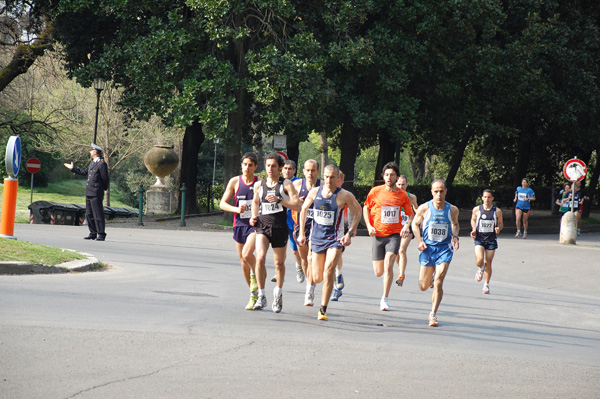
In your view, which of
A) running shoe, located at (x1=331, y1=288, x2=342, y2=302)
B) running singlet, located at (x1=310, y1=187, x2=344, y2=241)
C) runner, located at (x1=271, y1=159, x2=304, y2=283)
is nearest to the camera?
running singlet, located at (x1=310, y1=187, x2=344, y2=241)

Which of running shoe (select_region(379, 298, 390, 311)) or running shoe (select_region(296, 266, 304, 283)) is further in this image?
running shoe (select_region(296, 266, 304, 283))

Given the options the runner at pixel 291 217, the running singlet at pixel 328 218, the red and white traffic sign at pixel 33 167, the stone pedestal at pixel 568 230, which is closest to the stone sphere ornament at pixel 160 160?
the red and white traffic sign at pixel 33 167

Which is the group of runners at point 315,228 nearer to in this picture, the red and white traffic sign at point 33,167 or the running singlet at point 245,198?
the running singlet at point 245,198

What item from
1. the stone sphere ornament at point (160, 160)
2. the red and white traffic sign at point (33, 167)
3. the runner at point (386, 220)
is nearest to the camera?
the runner at point (386, 220)

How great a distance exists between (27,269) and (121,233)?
10.4 m

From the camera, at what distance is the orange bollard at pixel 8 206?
523 inches

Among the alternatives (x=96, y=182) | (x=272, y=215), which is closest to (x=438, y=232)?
(x=272, y=215)

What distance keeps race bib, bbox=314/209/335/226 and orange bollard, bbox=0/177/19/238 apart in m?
6.24

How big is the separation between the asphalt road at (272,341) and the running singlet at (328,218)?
3.00 ft

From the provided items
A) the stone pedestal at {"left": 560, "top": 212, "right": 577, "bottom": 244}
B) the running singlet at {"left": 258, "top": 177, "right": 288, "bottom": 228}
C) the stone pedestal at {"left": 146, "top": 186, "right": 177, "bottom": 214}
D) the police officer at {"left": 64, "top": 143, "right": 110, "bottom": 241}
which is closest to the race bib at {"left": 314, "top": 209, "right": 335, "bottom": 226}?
the running singlet at {"left": 258, "top": 177, "right": 288, "bottom": 228}

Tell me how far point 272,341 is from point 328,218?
209 centimetres

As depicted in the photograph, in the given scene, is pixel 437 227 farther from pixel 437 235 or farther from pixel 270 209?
pixel 270 209

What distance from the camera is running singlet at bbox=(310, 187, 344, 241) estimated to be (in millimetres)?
9047

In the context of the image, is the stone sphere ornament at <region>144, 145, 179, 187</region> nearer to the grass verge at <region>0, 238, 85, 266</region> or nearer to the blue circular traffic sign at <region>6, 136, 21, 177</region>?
the blue circular traffic sign at <region>6, 136, 21, 177</region>
